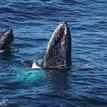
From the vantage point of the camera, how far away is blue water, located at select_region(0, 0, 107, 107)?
20578mm

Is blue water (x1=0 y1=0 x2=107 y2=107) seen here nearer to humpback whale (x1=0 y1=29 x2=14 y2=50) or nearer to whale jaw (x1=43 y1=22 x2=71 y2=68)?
humpback whale (x1=0 y1=29 x2=14 y2=50)

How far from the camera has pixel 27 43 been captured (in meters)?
28.5

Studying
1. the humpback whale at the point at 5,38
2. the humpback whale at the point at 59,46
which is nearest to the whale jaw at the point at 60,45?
the humpback whale at the point at 59,46

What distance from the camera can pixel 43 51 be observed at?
2703 cm

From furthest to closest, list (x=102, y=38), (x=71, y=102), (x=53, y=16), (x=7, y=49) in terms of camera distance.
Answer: (x=53, y=16)
(x=102, y=38)
(x=7, y=49)
(x=71, y=102)

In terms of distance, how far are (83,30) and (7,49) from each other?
236 inches

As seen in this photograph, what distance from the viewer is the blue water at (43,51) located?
20.6 metres

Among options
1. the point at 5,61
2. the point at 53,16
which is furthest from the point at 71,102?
the point at 53,16

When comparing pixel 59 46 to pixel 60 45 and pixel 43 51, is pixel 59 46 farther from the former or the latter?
pixel 43 51

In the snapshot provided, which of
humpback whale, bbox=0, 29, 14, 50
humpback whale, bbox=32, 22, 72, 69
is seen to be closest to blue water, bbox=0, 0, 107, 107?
humpback whale, bbox=0, 29, 14, 50

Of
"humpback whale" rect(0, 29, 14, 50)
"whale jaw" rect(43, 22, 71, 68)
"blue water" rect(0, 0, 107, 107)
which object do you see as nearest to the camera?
"blue water" rect(0, 0, 107, 107)

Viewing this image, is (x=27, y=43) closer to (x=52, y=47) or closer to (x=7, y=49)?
(x=7, y=49)

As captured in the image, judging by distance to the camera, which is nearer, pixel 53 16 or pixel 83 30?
pixel 83 30

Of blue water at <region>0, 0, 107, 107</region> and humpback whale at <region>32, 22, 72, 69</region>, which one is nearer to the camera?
blue water at <region>0, 0, 107, 107</region>
